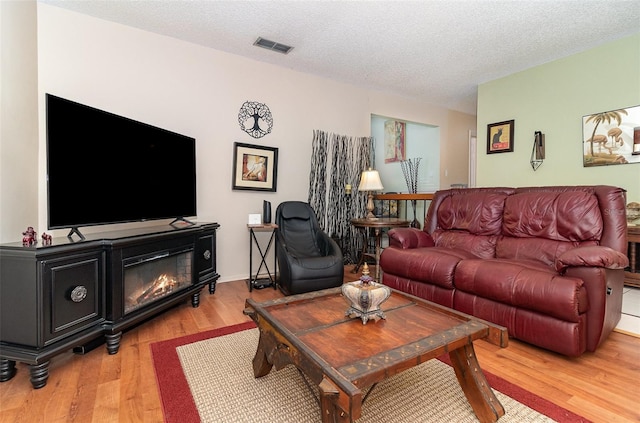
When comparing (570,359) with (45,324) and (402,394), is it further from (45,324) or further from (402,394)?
(45,324)

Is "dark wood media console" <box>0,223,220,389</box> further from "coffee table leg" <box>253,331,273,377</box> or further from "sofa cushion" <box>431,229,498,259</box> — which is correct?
"sofa cushion" <box>431,229,498,259</box>

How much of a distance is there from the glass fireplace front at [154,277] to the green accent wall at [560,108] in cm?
427

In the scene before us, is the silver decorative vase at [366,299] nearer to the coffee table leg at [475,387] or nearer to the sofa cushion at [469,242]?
the coffee table leg at [475,387]

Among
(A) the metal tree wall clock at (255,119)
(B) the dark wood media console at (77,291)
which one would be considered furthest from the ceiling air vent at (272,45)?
(B) the dark wood media console at (77,291)

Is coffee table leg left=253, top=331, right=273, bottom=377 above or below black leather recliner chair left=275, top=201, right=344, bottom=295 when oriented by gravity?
below

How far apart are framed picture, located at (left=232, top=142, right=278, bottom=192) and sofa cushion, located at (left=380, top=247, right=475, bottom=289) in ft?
5.86

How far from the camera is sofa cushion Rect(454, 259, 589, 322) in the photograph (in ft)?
6.10

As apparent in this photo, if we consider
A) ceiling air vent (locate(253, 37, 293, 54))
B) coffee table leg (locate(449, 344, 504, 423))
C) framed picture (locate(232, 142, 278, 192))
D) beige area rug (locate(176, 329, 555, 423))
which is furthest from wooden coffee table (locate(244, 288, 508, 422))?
ceiling air vent (locate(253, 37, 293, 54))

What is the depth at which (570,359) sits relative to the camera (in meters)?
1.96

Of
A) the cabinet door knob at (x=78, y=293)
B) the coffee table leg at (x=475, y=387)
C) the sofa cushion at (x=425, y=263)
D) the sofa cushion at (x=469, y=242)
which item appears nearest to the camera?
the coffee table leg at (x=475, y=387)

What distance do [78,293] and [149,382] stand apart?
2.29 ft

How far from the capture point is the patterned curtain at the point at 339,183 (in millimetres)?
4324

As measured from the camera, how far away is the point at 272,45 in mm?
3438

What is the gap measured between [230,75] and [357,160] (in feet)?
6.90
